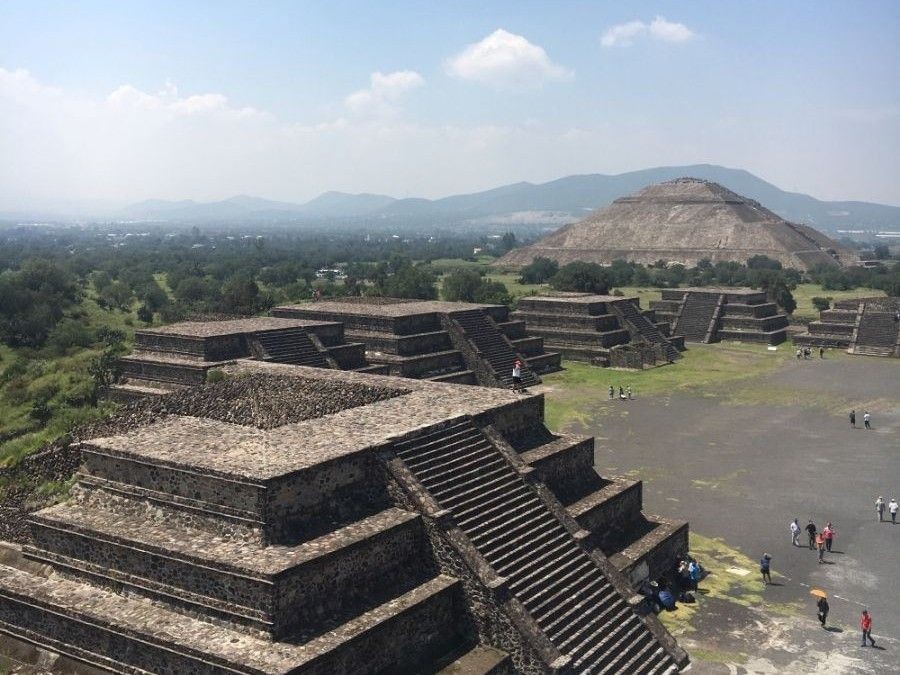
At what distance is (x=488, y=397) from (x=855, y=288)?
248ft

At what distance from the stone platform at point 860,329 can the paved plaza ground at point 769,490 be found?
6.56 metres

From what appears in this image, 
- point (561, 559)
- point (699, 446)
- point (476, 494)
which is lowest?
point (699, 446)

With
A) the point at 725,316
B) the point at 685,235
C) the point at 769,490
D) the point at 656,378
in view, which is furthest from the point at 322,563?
the point at 685,235

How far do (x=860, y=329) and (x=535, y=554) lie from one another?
4293 cm

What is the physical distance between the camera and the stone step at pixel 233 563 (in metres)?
10.9

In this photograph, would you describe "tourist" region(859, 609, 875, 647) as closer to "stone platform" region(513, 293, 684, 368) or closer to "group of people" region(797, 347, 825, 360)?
"stone platform" region(513, 293, 684, 368)

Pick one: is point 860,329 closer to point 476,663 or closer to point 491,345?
point 491,345

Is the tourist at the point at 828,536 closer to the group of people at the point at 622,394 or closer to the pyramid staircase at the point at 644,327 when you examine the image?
Answer: the group of people at the point at 622,394

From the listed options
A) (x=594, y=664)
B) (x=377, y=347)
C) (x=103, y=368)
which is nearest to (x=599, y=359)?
(x=377, y=347)

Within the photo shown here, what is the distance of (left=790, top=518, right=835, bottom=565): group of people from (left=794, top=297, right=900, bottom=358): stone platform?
32928mm

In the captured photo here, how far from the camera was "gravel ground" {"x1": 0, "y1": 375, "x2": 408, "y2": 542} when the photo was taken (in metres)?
14.9

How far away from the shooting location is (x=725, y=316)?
54.5 meters

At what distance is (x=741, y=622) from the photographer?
1473cm

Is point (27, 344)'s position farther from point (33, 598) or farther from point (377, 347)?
point (33, 598)
